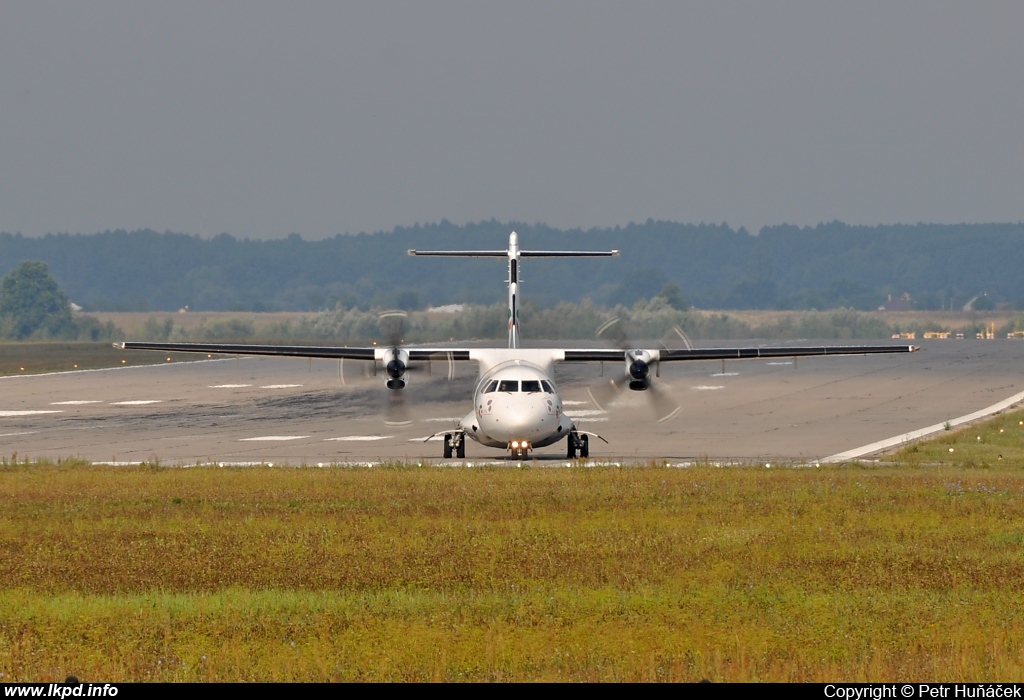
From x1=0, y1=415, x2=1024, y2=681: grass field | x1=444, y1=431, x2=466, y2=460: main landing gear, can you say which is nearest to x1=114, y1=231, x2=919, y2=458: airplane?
x1=444, y1=431, x2=466, y2=460: main landing gear

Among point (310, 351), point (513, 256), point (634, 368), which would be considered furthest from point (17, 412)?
point (634, 368)

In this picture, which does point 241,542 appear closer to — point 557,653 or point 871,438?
point 557,653

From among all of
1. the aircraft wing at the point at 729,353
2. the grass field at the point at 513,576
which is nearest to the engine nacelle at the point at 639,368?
the aircraft wing at the point at 729,353

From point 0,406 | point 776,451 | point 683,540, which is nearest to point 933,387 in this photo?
point 776,451

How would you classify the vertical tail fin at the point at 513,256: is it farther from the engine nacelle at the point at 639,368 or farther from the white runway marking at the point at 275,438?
the white runway marking at the point at 275,438

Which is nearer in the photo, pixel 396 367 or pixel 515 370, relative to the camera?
pixel 515 370

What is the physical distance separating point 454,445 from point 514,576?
18245mm

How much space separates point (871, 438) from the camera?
41500mm

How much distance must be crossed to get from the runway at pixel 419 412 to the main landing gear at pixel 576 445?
0.79m

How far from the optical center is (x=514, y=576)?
17.5 metres

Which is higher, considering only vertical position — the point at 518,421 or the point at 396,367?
the point at 396,367

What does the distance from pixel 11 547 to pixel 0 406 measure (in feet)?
127

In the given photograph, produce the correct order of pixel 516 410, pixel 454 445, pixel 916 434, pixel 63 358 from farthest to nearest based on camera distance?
1. pixel 63 358
2. pixel 916 434
3. pixel 454 445
4. pixel 516 410

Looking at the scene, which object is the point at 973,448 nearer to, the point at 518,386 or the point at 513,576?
the point at 518,386
